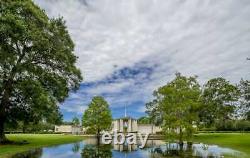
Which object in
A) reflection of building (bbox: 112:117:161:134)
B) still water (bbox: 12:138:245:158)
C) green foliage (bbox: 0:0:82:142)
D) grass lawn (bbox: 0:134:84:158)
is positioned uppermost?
green foliage (bbox: 0:0:82:142)

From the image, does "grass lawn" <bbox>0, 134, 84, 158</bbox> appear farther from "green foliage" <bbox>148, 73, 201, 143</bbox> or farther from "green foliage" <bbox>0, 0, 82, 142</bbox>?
"green foliage" <bbox>148, 73, 201, 143</bbox>

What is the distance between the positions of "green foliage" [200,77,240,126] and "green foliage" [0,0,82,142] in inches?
1121

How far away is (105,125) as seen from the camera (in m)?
62.6

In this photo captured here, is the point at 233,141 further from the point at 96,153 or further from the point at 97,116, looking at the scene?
the point at 97,116

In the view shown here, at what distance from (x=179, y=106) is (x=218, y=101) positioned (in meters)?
33.6

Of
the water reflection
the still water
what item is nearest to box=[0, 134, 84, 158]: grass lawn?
the still water

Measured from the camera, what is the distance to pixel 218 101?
193 feet

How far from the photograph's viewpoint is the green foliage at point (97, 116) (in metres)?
62.2

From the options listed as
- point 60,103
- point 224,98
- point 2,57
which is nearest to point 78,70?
point 60,103

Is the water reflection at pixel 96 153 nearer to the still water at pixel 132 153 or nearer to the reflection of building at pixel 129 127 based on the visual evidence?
the still water at pixel 132 153

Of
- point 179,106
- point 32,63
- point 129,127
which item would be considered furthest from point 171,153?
point 129,127

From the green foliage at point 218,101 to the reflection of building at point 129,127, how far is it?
19.9 m

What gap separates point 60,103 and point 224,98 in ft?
109

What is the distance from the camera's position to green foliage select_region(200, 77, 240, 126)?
5778 cm
